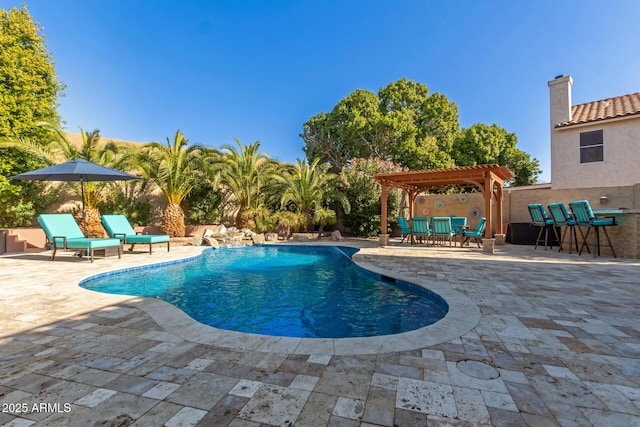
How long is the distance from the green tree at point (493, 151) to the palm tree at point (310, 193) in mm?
15611

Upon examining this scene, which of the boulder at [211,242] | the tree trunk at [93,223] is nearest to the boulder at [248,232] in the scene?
the boulder at [211,242]

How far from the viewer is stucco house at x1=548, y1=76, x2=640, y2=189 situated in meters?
11.9

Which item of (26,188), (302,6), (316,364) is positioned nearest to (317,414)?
(316,364)

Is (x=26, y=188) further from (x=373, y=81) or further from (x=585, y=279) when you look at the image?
(x=373, y=81)

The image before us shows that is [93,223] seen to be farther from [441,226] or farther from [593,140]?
[593,140]

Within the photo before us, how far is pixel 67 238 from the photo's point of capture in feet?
26.7

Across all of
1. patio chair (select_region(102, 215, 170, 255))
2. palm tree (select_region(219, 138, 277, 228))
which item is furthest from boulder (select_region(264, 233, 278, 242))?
patio chair (select_region(102, 215, 170, 255))

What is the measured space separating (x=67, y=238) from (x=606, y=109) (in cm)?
2125

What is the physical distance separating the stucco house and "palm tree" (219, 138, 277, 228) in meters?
13.4

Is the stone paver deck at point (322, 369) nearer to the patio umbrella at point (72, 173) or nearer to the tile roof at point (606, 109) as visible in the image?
the patio umbrella at point (72, 173)

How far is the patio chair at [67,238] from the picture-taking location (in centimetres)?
779

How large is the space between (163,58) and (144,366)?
18.3 metres

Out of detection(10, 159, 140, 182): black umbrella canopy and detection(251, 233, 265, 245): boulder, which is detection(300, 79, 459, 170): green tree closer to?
detection(251, 233, 265, 245): boulder

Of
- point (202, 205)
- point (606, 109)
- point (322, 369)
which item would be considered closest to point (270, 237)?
point (202, 205)
